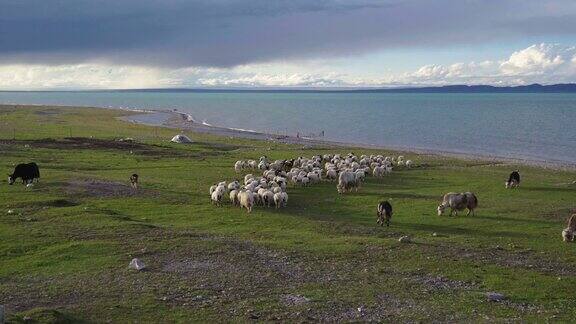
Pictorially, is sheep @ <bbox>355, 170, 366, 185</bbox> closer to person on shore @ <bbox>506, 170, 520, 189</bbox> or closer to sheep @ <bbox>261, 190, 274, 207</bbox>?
sheep @ <bbox>261, 190, 274, 207</bbox>

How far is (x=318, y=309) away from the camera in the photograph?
48.3 ft

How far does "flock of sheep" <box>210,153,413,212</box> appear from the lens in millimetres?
29438

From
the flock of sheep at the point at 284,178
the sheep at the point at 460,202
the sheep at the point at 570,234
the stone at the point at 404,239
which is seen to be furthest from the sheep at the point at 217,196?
the sheep at the point at 570,234

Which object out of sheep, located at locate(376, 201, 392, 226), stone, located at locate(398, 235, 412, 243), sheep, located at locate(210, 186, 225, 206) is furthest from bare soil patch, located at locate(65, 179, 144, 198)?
stone, located at locate(398, 235, 412, 243)

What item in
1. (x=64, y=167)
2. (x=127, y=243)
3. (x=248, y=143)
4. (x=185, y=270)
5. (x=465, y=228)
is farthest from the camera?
(x=248, y=143)

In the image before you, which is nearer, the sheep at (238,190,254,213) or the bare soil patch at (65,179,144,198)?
the sheep at (238,190,254,213)

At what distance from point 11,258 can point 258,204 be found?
1340cm

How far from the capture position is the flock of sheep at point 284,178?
2944 cm

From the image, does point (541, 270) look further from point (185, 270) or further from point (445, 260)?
point (185, 270)

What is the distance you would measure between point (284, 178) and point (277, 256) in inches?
666

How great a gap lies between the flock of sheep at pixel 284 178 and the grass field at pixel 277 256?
887 millimetres

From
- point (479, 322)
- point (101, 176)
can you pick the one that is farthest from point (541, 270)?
point (101, 176)

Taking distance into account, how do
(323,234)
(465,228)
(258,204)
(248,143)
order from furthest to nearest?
(248,143)
(258,204)
(465,228)
(323,234)

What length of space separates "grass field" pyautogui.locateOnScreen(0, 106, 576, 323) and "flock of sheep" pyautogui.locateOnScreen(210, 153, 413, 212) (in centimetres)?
89
